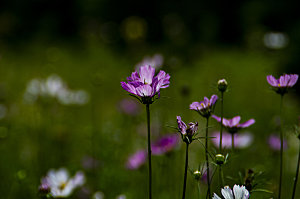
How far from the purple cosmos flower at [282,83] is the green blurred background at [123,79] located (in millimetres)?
115

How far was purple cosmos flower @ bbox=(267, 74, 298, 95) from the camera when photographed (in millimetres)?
726

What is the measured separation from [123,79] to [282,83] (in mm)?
627

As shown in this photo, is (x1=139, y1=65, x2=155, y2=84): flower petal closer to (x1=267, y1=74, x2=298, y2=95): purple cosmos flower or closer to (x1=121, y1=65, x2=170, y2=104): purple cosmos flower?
(x1=121, y1=65, x2=170, y2=104): purple cosmos flower

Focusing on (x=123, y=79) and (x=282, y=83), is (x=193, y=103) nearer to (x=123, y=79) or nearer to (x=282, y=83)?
(x=282, y=83)

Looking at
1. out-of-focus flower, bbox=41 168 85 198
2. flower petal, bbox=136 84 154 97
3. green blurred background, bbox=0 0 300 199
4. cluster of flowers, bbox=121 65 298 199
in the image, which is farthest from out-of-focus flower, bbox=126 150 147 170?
flower petal, bbox=136 84 154 97

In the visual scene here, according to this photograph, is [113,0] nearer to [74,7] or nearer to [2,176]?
[74,7]

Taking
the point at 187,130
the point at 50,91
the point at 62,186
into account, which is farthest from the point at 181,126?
the point at 50,91

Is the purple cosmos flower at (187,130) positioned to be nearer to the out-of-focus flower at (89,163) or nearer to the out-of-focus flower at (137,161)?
the out-of-focus flower at (137,161)

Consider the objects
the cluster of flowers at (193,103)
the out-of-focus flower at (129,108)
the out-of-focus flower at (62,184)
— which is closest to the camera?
the cluster of flowers at (193,103)

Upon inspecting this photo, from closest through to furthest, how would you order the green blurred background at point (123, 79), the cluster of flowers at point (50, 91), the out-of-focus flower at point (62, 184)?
the out-of-focus flower at point (62, 184) < the green blurred background at point (123, 79) < the cluster of flowers at point (50, 91)

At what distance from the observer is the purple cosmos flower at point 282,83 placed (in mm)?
726

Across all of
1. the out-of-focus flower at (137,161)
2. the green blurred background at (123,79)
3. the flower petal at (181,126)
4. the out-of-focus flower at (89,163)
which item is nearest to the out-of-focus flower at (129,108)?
the green blurred background at (123,79)

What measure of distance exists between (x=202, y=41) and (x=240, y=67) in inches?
38.8

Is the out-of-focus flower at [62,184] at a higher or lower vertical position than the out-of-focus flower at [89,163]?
higher
